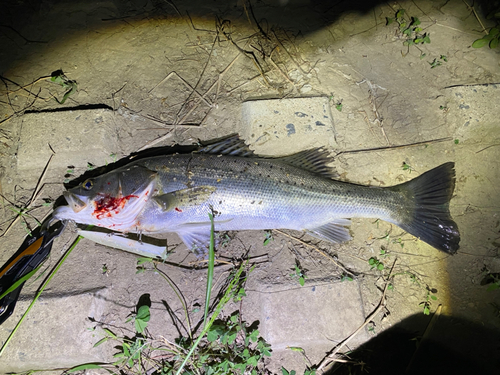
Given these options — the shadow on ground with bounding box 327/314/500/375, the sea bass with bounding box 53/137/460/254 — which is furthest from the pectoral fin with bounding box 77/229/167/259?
the shadow on ground with bounding box 327/314/500/375

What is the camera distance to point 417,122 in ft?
Answer: 12.5

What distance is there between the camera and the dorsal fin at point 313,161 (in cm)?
343

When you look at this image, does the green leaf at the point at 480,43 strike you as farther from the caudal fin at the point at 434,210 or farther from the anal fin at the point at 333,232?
the anal fin at the point at 333,232

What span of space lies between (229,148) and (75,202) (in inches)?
73.8

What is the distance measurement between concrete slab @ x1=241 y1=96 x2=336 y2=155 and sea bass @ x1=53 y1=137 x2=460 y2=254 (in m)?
0.31

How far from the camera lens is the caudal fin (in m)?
3.21

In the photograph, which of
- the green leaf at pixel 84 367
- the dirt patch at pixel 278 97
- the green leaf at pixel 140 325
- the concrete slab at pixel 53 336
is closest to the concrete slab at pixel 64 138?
the dirt patch at pixel 278 97

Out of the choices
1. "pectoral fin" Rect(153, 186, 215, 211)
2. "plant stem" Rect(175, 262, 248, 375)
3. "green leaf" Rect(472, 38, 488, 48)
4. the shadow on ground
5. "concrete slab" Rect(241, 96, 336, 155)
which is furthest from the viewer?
"green leaf" Rect(472, 38, 488, 48)

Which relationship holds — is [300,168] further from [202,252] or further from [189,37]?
[189,37]

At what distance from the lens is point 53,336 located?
305 centimetres

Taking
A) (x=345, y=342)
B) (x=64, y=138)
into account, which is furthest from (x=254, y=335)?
(x=64, y=138)

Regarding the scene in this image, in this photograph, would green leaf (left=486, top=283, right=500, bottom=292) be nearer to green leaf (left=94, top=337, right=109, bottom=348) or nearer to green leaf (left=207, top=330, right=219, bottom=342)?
green leaf (left=207, top=330, right=219, bottom=342)

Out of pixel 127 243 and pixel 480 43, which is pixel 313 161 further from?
pixel 480 43

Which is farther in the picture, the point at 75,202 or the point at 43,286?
the point at 43,286
